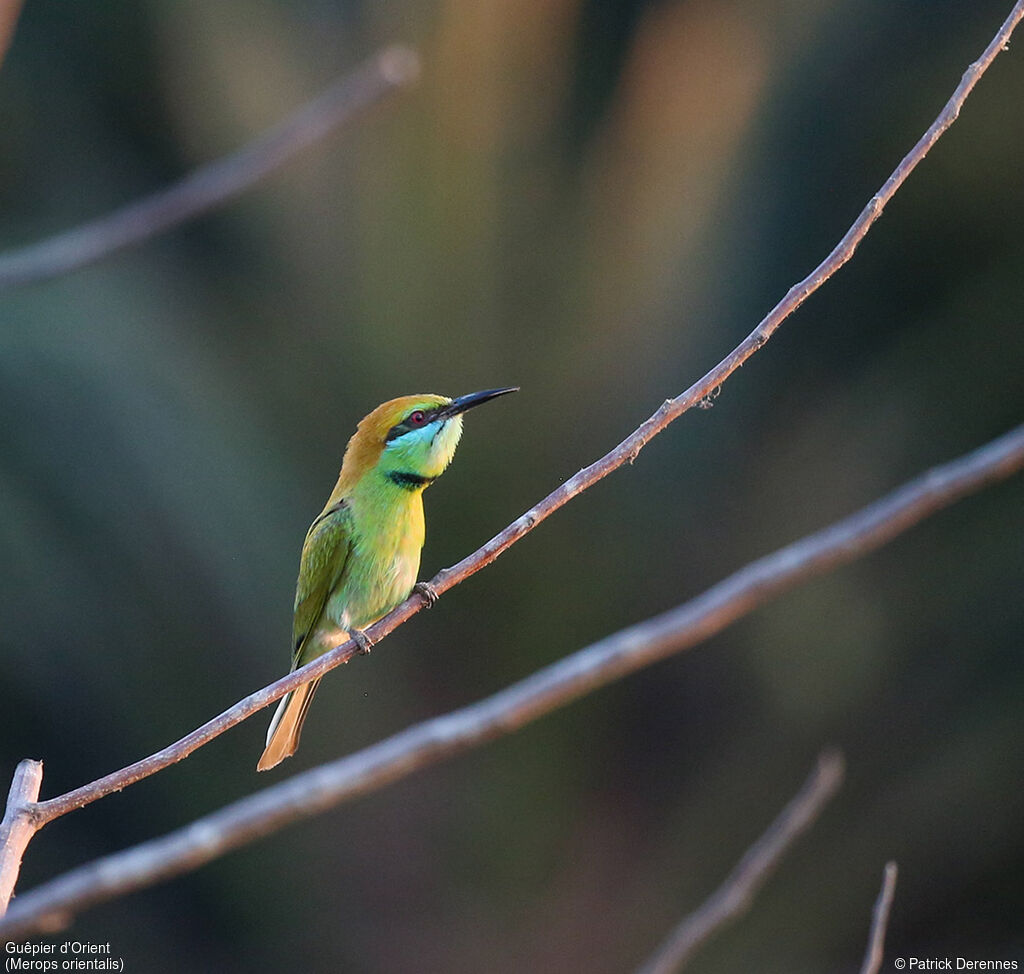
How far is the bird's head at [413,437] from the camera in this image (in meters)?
2.75

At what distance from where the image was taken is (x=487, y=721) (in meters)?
0.64

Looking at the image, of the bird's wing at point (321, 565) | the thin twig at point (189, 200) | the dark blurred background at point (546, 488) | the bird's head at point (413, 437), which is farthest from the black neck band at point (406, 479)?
the thin twig at point (189, 200)

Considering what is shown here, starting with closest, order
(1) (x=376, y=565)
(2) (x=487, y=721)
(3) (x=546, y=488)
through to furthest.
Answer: (2) (x=487, y=721) → (1) (x=376, y=565) → (3) (x=546, y=488)

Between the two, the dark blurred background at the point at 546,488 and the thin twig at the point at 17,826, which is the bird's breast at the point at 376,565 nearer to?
the dark blurred background at the point at 546,488

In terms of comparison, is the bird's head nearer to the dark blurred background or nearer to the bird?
the bird

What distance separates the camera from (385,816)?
395cm

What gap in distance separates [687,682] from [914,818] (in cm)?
84

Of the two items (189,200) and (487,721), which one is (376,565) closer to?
(189,200)

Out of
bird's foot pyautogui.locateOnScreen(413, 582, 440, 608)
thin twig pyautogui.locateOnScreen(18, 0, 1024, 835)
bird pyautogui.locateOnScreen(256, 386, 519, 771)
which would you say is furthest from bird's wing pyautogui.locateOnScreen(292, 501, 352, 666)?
thin twig pyautogui.locateOnScreen(18, 0, 1024, 835)

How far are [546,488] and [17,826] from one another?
9.25 ft

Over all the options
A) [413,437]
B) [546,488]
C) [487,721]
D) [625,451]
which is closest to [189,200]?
[625,451]

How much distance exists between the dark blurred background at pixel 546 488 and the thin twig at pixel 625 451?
7.59 ft

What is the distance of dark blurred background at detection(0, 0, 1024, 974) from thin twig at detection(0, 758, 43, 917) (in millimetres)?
2548

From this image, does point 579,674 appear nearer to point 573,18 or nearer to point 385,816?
point 385,816
